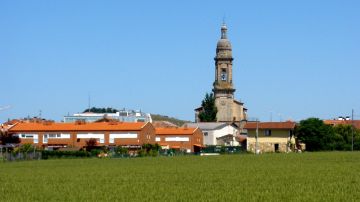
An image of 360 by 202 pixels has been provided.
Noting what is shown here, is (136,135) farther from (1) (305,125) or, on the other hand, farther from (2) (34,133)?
(1) (305,125)

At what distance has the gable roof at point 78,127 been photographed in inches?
4899

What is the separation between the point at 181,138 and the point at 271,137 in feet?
60.1

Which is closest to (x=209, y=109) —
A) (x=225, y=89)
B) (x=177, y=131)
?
(x=225, y=89)

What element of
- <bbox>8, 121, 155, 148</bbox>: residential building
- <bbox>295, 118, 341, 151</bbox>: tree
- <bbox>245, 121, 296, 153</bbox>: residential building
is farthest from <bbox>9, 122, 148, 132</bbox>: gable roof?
<bbox>295, 118, 341, 151</bbox>: tree

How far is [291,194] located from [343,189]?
102 inches

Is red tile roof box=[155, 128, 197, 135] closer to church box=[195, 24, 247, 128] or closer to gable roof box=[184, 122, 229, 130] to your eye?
gable roof box=[184, 122, 229, 130]

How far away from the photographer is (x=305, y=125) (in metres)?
119

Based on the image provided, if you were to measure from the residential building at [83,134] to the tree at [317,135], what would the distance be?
24804 mm

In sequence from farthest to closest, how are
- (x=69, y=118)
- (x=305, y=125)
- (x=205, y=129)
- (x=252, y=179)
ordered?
(x=69, y=118)
(x=205, y=129)
(x=305, y=125)
(x=252, y=179)

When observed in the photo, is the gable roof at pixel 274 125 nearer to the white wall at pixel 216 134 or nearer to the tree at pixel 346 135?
the tree at pixel 346 135

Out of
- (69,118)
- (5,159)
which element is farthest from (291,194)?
(69,118)

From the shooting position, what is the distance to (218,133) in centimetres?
14838

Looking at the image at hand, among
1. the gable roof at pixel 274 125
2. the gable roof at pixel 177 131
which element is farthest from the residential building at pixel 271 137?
the gable roof at pixel 177 131

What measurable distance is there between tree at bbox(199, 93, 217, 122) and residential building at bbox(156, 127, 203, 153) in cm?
1517
